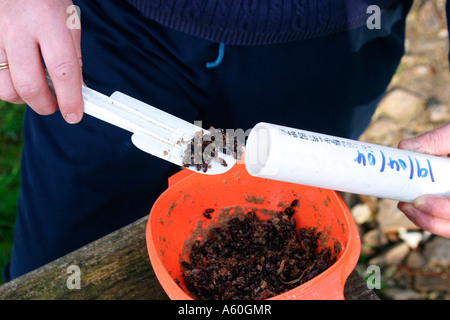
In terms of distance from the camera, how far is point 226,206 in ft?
4.99

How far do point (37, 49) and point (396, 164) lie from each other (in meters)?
1.00

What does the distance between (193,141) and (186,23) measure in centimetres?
37

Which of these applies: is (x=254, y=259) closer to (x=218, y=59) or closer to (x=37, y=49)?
(x=218, y=59)

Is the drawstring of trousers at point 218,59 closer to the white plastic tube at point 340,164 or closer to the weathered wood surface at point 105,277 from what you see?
the white plastic tube at point 340,164

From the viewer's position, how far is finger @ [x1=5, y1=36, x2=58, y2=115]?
1.20m

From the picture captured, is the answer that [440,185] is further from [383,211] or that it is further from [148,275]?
[383,211]

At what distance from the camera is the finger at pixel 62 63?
120 centimetres

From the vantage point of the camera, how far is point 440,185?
1.28 metres

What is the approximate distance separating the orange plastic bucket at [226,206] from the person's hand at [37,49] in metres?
0.41

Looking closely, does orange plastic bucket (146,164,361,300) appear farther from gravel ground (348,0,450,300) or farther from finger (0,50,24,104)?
gravel ground (348,0,450,300)

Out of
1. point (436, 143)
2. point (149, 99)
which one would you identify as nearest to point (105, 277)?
point (149, 99)

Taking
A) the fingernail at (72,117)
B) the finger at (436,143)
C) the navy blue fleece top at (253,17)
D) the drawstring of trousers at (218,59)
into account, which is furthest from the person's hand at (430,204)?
the fingernail at (72,117)

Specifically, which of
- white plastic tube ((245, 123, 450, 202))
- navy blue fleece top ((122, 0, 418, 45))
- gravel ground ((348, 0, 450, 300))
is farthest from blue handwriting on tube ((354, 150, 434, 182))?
gravel ground ((348, 0, 450, 300))

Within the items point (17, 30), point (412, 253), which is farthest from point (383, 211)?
point (17, 30)
